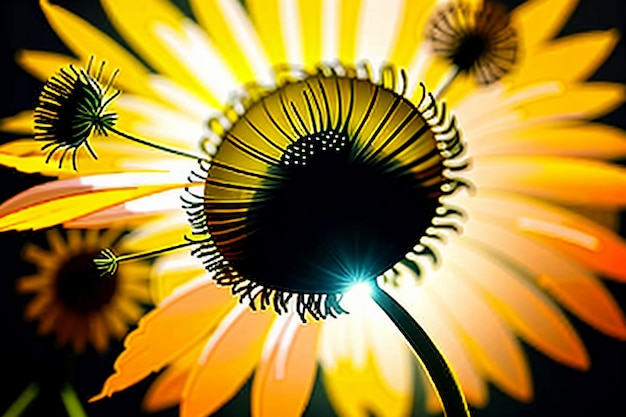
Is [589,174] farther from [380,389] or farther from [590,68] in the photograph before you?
[380,389]

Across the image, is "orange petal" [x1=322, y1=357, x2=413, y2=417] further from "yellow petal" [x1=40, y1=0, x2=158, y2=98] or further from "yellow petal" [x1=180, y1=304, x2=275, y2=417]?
"yellow petal" [x1=40, y1=0, x2=158, y2=98]

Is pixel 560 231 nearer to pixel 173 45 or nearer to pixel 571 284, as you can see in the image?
pixel 571 284

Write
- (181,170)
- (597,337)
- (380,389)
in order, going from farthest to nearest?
(597,337) → (380,389) → (181,170)

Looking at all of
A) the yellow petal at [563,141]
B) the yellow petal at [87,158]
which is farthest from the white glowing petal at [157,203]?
the yellow petal at [563,141]

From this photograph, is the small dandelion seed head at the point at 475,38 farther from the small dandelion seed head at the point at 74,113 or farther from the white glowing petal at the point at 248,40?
the small dandelion seed head at the point at 74,113

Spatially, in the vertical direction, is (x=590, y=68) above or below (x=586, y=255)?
above

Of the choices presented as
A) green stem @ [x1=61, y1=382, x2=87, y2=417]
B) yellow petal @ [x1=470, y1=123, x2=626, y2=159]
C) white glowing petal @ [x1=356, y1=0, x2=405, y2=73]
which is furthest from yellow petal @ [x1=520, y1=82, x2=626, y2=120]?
green stem @ [x1=61, y1=382, x2=87, y2=417]

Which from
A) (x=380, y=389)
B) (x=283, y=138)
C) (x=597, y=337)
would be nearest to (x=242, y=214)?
(x=283, y=138)

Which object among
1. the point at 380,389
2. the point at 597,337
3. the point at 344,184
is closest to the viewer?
the point at 344,184
